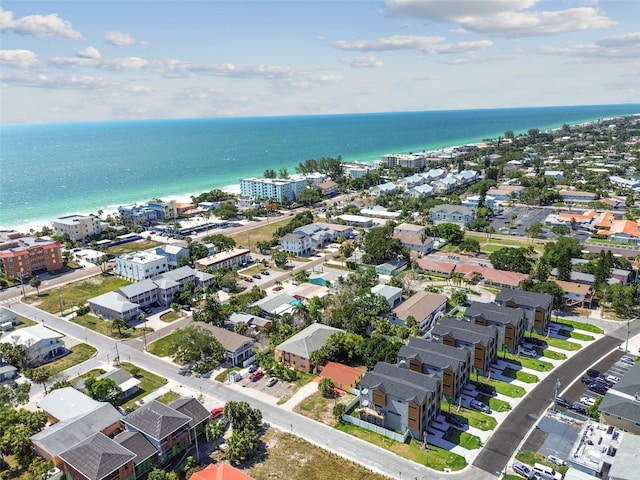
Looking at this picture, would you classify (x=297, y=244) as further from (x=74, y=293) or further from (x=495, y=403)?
(x=495, y=403)

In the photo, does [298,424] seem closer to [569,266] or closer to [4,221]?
[569,266]

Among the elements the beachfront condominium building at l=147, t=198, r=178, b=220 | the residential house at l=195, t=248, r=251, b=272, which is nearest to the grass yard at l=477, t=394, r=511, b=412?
the residential house at l=195, t=248, r=251, b=272

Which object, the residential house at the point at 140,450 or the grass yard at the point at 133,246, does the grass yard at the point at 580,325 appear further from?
the grass yard at the point at 133,246

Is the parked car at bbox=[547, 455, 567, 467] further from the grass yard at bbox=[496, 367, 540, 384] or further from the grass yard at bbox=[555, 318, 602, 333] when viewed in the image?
the grass yard at bbox=[555, 318, 602, 333]

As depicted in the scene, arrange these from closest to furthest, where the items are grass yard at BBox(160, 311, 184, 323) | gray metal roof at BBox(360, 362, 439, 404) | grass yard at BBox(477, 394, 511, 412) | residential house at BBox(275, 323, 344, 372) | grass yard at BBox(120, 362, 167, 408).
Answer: gray metal roof at BBox(360, 362, 439, 404)
grass yard at BBox(477, 394, 511, 412)
grass yard at BBox(120, 362, 167, 408)
residential house at BBox(275, 323, 344, 372)
grass yard at BBox(160, 311, 184, 323)

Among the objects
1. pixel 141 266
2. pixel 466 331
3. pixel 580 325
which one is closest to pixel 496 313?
pixel 466 331

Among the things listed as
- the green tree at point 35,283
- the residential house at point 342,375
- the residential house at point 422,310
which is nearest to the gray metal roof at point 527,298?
the residential house at point 422,310

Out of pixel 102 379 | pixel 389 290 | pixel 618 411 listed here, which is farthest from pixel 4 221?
pixel 618 411
